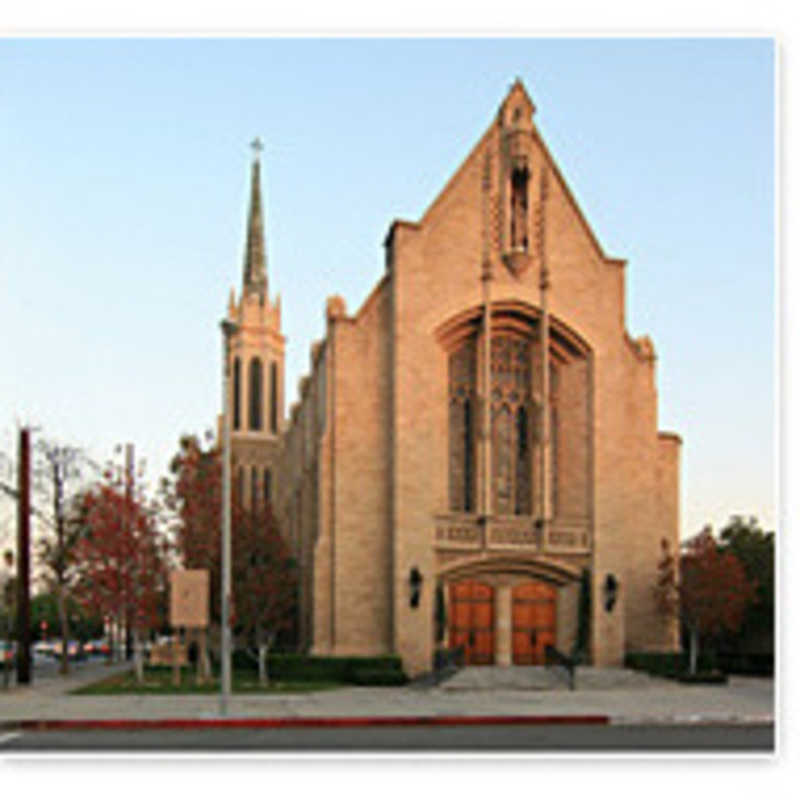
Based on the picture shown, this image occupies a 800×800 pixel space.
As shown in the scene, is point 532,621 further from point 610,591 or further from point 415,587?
point 415,587

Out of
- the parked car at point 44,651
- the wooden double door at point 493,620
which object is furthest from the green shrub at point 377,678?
the parked car at point 44,651

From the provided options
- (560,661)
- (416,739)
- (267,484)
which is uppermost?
(267,484)

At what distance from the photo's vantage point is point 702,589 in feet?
125

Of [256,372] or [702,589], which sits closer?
[702,589]

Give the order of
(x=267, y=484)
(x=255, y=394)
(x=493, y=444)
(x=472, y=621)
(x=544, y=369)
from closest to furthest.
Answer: (x=472, y=621) → (x=544, y=369) → (x=493, y=444) → (x=267, y=484) → (x=255, y=394)

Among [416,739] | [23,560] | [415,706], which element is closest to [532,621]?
[415,706]

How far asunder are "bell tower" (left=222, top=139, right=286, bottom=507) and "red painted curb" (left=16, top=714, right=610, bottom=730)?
2356 inches

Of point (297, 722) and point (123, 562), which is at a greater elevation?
point (123, 562)

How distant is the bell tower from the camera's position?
84.6 metres

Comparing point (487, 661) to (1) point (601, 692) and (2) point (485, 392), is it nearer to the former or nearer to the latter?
(1) point (601, 692)

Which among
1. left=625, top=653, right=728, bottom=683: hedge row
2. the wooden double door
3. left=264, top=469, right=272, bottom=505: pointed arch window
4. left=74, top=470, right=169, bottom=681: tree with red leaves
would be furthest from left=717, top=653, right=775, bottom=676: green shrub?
left=264, top=469, right=272, bottom=505: pointed arch window

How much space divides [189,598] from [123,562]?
430 inches

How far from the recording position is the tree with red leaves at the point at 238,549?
38.2 meters
